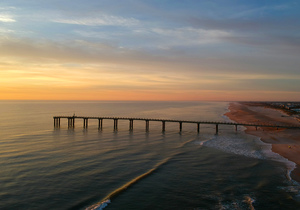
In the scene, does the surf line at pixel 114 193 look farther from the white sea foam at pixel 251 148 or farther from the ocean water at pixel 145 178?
the white sea foam at pixel 251 148

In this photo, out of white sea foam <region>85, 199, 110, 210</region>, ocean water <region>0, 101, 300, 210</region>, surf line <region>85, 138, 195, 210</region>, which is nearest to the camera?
white sea foam <region>85, 199, 110, 210</region>

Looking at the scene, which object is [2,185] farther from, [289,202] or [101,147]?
[289,202]

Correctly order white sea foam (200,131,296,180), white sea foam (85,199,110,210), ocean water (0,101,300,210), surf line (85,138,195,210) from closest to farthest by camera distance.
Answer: white sea foam (85,199,110,210) → surf line (85,138,195,210) → ocean water (0,101,300,210) → white sea foam (200,131,296,180)

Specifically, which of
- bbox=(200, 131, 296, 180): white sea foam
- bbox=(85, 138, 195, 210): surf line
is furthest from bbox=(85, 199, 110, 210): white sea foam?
bbox=(200, 131, 296, 180): white sea foam

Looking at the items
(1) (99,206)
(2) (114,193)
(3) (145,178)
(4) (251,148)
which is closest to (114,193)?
(2) (114,193)

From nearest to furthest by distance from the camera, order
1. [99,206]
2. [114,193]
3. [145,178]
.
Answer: [99,206]
[114,193]
[145,178]

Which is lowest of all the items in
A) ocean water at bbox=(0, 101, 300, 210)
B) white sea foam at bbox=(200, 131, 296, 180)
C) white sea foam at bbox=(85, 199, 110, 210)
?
white sea foam at bbox=(85, 199, 110, 210)

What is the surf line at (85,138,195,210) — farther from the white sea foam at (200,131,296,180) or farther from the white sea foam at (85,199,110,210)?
the white sea foam at (200,131,296,180)

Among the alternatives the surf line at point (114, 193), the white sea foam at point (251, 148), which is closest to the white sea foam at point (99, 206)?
the surf line at point (114, 193)

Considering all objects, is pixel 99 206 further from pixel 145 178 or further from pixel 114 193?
pixel 145 178

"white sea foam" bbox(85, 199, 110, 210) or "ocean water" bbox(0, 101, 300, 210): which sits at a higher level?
"ocean water" bbox(0, 101, 300, 210)

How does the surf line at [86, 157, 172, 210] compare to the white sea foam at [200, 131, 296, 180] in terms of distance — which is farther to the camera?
the white sea foam at [200, 131, 296, 180]

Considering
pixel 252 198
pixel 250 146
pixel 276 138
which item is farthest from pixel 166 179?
pixel 276 138

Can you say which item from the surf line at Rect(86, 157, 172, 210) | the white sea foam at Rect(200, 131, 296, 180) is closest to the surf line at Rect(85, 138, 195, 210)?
the surf line at Rect(86, 157, 172, 210)
